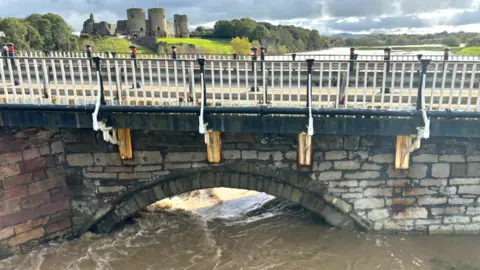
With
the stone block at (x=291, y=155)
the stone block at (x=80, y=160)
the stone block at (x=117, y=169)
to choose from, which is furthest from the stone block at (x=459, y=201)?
the stone block at (x=80, y=160)

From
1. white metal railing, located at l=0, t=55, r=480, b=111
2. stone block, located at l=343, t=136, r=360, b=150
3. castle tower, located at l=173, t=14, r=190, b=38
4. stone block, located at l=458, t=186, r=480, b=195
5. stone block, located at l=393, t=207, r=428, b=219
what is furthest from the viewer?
castle tower, located at l=173, t=14, r=190, b=38

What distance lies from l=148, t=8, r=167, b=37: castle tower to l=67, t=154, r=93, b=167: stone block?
199ft

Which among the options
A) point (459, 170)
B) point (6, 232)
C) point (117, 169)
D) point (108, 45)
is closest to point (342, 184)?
point (459, 170)

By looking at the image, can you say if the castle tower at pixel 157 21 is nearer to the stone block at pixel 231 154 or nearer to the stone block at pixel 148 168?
the stone block at pixel 148 168

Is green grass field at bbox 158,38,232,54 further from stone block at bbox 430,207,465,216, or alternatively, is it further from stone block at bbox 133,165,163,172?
stone block at bbox 430,207,465,216

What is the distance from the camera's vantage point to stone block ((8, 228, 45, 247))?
698 centimetres

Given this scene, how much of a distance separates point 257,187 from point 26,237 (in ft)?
14.9

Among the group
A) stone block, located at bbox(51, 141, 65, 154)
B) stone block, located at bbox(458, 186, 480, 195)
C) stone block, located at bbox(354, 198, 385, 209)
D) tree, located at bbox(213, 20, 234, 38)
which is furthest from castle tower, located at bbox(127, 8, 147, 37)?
stone block, located at bbox(458, 186, 480, 195)

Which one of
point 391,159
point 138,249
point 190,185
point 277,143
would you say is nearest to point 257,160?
point 277,143

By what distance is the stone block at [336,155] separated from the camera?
6.64 meters

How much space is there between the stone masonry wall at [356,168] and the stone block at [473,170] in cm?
1

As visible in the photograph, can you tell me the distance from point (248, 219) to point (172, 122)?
3.68 metres

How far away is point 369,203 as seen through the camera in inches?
274

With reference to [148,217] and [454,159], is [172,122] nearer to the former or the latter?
[148,217]
